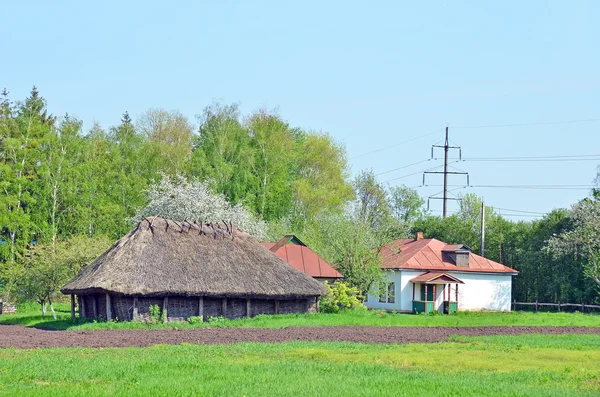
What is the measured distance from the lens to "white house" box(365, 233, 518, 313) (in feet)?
204

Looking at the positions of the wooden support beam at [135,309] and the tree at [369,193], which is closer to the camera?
the wooden support beam at [135,309]

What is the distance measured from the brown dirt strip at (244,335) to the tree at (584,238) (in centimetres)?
1884

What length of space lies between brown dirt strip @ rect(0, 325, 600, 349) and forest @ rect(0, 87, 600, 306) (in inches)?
512

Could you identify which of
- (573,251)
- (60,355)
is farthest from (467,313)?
(60,355)

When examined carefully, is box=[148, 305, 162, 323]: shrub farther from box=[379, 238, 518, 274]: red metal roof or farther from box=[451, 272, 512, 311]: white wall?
box=[451, 272, 512, 311]: white wall

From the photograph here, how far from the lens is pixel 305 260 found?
58375mm

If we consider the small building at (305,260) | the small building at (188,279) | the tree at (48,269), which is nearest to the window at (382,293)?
the small building at (305,260)

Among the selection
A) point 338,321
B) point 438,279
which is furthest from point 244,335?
point 438,279

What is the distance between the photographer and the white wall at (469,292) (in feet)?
207

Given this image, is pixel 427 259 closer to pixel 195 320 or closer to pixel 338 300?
pixel 338 300

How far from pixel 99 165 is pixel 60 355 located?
132ft

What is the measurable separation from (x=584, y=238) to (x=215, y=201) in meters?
26.8

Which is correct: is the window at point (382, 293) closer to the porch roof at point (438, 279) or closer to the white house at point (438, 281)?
the white house at point (438, 281)

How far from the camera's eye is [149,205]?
222 ft
